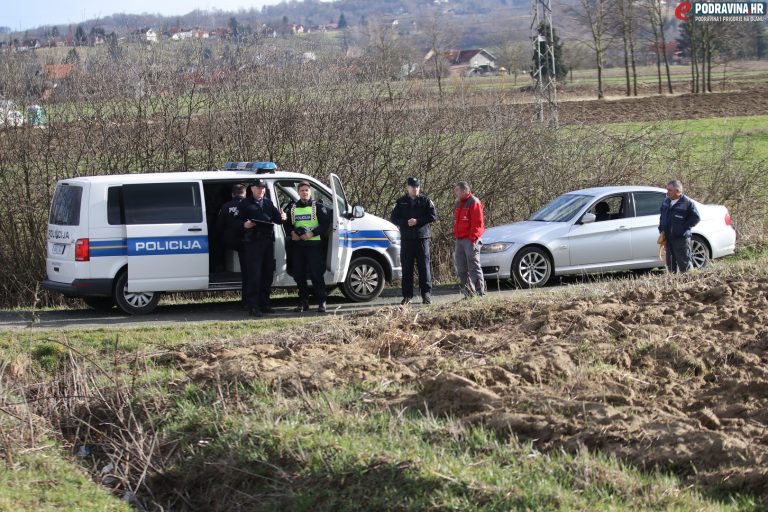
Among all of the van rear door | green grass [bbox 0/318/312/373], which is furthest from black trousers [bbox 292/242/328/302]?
the van rear door

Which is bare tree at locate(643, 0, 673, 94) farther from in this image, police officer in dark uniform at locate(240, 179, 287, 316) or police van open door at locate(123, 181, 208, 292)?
police van open door at locate(123, 181, 208, 292)

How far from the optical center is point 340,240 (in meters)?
15.2

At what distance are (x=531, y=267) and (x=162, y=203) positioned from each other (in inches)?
234

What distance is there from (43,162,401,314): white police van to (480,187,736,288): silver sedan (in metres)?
2.63

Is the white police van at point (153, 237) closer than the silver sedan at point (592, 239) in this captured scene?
Yes

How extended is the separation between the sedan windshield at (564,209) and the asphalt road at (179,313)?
57.8 inches

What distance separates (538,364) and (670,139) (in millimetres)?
15596

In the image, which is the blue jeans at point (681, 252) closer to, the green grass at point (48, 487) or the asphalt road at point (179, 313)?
the asphalt road at point (179, 313)

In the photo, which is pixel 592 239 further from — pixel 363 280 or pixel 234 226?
pixel 234 226

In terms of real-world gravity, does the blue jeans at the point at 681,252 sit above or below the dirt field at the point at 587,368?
above

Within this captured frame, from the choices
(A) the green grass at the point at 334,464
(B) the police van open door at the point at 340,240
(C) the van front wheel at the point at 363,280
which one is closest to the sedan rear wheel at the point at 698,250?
(C) the van front wheel at the point at 363,280

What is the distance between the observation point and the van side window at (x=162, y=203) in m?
14.5

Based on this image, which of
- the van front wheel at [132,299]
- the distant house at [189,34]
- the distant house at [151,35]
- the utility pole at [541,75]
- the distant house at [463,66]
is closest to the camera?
the van front wheel at [132,299]

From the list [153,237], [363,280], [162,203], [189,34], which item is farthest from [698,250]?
[189,34]
